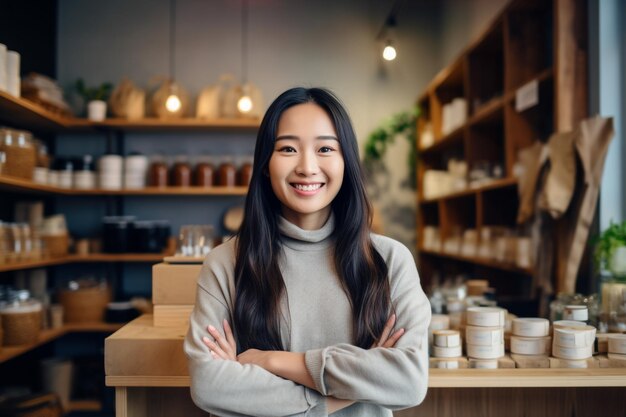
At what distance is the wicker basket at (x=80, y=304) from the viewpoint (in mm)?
4383

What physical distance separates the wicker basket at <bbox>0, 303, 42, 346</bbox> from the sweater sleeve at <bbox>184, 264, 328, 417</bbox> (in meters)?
2.58

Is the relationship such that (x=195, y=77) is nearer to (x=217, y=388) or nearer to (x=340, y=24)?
(x=340, y=24)

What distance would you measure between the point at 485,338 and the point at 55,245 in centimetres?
348

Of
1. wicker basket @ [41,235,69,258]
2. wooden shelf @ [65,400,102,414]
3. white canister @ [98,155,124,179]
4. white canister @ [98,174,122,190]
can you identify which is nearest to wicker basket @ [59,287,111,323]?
wicker basket @ [41,235,69,258]

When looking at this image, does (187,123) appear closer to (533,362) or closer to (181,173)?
(181,173)

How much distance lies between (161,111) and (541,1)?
2.85 meters

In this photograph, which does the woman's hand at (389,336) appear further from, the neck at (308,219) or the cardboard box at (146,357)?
the cardboard box at (146,357)

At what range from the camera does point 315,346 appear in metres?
1.37

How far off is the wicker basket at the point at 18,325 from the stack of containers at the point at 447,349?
8.85 ft

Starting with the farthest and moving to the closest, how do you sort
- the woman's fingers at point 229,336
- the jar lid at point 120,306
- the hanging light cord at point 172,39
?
the hanging light cord at point 172,39 → the jar lid at point 120,306 → the woman's fingers at point 229,336

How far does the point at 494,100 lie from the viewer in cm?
362

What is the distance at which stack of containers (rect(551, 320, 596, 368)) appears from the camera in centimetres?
163

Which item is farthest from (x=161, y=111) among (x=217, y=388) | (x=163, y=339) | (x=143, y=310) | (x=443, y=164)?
(x=217, y=388)

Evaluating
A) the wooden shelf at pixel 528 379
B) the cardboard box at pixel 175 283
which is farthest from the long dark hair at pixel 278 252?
the cardboard box at pixel 175 283
